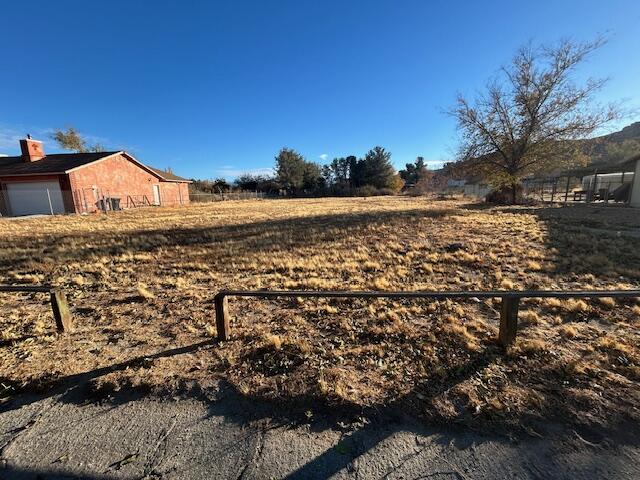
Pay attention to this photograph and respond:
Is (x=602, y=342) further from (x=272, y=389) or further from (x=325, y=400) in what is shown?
(x=272, y=389)

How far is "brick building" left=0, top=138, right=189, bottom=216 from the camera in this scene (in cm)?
1853

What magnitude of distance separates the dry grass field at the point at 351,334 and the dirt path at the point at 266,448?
0.21 metres

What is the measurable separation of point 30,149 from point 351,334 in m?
28.1

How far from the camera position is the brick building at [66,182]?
18.5 m

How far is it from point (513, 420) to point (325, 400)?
1.26 metres

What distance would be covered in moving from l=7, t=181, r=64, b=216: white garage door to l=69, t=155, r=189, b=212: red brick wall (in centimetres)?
111

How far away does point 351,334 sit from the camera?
10.4ft

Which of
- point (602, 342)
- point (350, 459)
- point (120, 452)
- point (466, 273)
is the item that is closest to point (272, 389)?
point (350, 459)

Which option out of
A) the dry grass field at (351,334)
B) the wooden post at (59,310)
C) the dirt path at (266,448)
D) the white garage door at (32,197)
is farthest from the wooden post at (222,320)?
the white garage door at (32,197)

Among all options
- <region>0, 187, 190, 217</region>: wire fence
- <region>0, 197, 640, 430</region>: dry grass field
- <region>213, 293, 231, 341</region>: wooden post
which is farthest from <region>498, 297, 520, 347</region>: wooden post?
<region>0, 187, 190, 217</region>: wire fence

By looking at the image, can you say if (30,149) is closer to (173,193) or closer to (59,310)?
(173,193)

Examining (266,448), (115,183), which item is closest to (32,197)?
(115,183)

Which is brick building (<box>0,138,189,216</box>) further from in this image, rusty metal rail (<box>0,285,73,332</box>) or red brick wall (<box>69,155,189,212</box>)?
rusty metal rail (<box>0,285,73,332</box>)

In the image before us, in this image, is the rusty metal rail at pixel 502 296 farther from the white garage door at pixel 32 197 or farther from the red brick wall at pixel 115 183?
the white garage door at pixel 32 197
